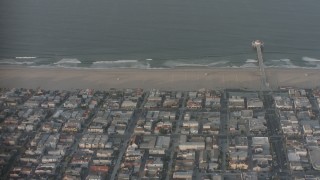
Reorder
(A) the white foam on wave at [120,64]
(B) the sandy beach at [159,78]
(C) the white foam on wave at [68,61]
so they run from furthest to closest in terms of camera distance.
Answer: (C) the white foam on wave at [68,61]
(A) the white foam on wave at [120,64]
(B) the sandy beach at [159,78]

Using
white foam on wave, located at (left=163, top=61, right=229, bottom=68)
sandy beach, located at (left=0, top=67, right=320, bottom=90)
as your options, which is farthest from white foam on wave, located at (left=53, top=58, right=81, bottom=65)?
white foam on wave, located at (left=163, top=61, right=229, bottom=68)

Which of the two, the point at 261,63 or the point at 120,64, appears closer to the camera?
the point at 261,63

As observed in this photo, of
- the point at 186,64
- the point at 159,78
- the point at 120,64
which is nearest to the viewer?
the point at 159,78

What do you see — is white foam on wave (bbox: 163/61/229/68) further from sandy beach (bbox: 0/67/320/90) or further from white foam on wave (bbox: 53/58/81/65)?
white foam on wave (bbox: 53/58/81/65)

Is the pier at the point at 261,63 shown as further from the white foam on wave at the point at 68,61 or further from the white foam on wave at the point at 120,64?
the white foam on wave at the point at 68,61

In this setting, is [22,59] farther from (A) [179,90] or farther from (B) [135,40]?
(A) [179,90]

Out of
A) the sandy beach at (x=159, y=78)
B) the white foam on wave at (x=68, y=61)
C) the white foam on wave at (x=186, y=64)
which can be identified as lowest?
the sandy beach at (x=159, y=78)

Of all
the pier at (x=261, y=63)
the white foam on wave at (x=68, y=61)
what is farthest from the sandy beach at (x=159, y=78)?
the white foam on wave at (x=68, y=61)

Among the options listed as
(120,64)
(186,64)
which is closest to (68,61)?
(120,64)

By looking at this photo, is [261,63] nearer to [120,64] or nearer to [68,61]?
[120,64]

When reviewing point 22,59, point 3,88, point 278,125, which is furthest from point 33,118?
point 278,125
